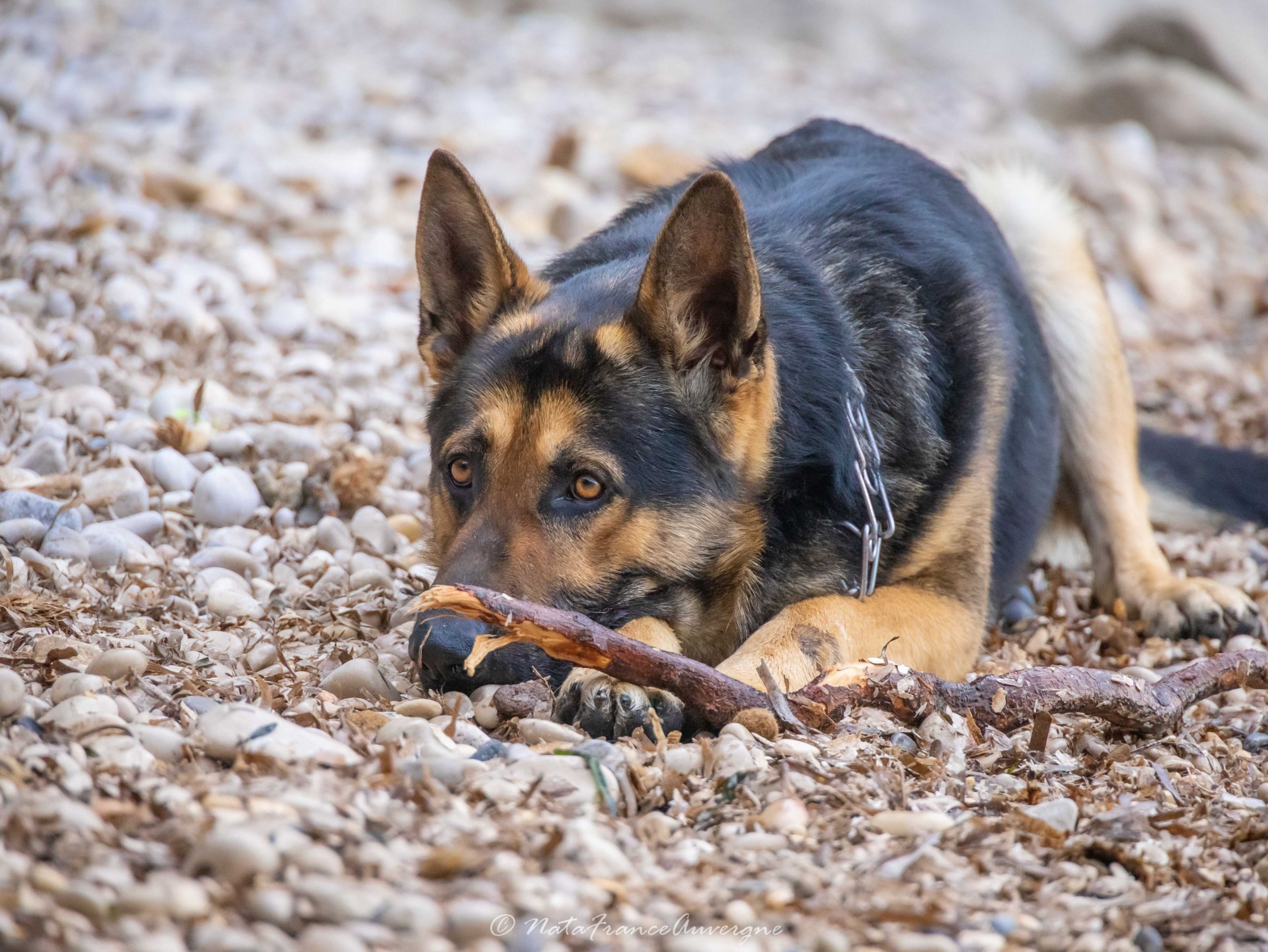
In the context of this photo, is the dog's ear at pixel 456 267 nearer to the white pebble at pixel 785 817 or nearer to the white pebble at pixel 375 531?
the white pebble at pixel 375 531

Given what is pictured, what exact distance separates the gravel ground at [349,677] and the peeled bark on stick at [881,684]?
0.29 feet

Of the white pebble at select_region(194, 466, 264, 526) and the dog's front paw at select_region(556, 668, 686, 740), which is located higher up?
the white pebble at select_region(194, 466, 264, 526)

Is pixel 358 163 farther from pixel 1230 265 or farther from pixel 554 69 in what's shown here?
pixel 1230 265

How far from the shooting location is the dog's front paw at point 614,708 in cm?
298

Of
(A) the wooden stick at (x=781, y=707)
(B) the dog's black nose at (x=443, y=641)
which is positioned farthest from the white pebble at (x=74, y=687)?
(A) the wooden stick at (x=781, y=707)

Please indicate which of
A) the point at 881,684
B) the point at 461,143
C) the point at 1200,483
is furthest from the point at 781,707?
the point at 461,143

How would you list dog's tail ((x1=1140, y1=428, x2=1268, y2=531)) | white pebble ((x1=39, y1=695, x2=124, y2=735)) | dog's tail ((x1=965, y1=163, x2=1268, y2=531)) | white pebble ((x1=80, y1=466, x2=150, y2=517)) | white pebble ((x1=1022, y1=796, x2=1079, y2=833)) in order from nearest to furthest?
white pebble ((x1=39, y1=695, x2=124, y2=735)) → white pebble ((x1=1022, y1=796, x2=1079, y2=833)) → white pebble ((x1=80, y1=466, x2=150, y2=517)) → dog's tail ((x1=965, y1=163, x2=1268, y2=531)) → dog's tail ((x1=1140, y1=428, x2=1268, y2=531))

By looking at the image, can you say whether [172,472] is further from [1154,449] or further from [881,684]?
[1154,449]

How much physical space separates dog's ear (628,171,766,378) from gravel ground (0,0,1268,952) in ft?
3.70

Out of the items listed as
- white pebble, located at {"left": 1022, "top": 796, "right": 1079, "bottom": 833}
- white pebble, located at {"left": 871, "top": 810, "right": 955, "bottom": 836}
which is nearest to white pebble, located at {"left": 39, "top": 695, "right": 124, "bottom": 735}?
white pebble, located at {"left": 871, "top": 810, "right": 955, "bottom": 836}

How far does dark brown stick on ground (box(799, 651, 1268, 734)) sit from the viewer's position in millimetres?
3199

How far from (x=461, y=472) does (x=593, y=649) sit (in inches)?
31.7

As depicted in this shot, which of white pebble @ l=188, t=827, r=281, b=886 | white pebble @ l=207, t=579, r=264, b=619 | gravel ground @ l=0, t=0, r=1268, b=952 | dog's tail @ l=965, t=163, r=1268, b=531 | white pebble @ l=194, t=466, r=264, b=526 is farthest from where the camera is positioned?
dog's tail @ l=965, t=163, r=1268, b=531

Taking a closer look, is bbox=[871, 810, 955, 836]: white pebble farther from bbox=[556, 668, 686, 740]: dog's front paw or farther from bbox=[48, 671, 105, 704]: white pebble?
bbox=[48, 671, 105, 704]: white pebble
